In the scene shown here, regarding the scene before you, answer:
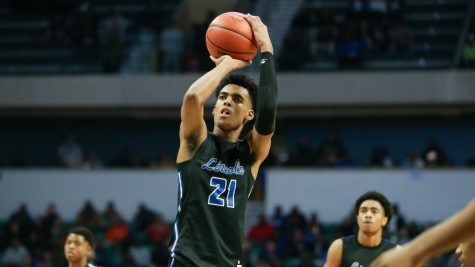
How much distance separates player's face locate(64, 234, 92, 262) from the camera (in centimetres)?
829

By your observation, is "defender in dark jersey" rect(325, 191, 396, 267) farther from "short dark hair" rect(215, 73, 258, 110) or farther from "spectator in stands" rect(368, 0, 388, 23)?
"spectator in stands" rect(368, 0, 388, 23)

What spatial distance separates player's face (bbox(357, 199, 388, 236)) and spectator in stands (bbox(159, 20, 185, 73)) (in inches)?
572

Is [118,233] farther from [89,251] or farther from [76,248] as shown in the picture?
[76,248]

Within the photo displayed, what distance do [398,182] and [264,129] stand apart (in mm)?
13890

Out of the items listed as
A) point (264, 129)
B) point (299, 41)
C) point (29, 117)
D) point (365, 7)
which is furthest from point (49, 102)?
point (264, 129)

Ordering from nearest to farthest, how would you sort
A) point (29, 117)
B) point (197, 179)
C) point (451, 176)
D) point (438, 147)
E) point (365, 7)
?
point (197, 179), point (451, 176), point (438, 147), point (365, 7), point (29, 117)

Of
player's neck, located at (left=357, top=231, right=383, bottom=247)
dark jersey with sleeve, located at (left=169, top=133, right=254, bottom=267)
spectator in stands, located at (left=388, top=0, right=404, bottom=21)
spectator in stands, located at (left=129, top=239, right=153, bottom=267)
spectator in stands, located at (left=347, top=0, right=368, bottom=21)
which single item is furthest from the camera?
spectator in stands, located at (left=347, top=0, right=368, bottom=21)

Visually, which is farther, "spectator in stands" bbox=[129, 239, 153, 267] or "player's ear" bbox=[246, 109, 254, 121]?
"spectator in stands" bbox=[129, 239, 153, 267]

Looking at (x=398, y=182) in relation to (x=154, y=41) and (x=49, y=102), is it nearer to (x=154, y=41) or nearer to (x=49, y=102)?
(x=154, y=41)

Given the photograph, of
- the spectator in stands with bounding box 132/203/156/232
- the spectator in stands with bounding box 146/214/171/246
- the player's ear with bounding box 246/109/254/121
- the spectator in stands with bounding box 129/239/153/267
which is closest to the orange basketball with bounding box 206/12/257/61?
the player's ear with bounding box 246/109/254/121

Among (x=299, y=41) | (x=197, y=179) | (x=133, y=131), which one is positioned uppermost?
→ (x=299, y=41)

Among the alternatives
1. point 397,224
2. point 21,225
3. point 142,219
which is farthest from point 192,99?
point 21,225

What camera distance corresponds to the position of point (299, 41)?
20953 millimetres

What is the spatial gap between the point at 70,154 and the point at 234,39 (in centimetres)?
1719
